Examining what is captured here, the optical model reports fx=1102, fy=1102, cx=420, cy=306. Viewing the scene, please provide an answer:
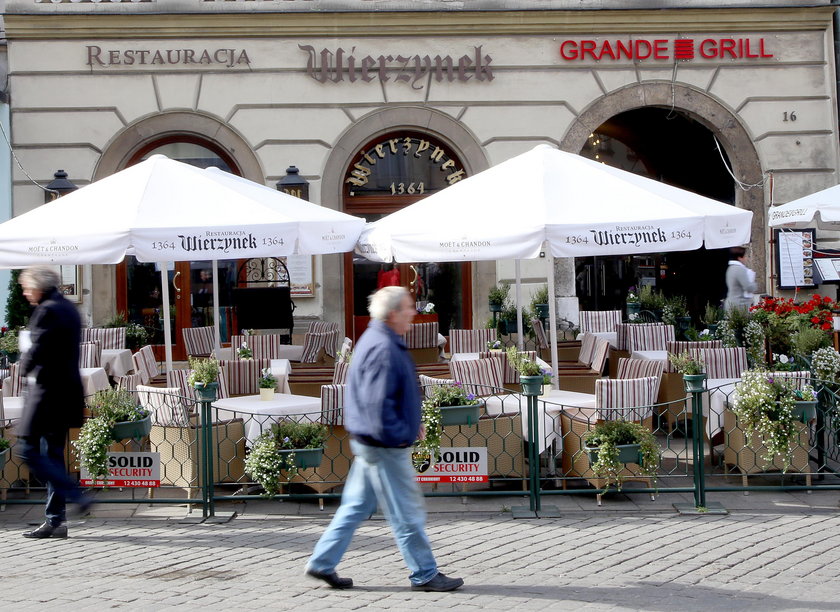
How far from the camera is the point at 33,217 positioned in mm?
10094

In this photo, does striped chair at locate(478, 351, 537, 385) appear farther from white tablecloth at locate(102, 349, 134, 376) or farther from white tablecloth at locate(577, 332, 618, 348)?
white tablecloth at locate(102, 349, 134, 376)

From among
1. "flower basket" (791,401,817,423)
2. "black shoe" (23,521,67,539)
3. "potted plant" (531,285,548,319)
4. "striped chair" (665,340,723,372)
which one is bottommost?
"black shoe" (23,521,67,539)

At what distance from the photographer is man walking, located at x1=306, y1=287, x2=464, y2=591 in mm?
6285

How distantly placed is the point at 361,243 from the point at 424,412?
2631 millimetres

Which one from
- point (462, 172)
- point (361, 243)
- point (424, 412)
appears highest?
point (462, 172)

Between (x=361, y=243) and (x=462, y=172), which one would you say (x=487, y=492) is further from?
(x=462, y=172)

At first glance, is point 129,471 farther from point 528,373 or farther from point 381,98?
point 381,98

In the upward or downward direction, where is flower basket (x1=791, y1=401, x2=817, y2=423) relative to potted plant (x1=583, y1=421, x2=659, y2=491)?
upward

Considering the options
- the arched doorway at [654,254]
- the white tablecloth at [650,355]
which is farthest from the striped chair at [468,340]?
the arched doorway at [654,254]

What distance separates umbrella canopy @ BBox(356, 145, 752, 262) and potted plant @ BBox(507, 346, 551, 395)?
100 centimetres

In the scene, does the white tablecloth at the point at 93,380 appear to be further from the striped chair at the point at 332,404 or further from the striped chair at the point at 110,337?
the striped chair at the point at 332,404

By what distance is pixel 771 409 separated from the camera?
29.6 ft

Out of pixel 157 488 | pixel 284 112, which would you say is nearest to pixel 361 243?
pixel 157 488

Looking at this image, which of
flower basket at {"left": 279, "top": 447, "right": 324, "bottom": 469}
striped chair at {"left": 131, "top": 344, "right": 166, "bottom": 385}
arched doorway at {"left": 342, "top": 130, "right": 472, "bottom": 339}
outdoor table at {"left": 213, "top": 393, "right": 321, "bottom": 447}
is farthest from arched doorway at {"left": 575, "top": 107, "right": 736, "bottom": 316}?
flower basket at {"left": 279, "top": 447, "right": 324, "bottom": 469}
